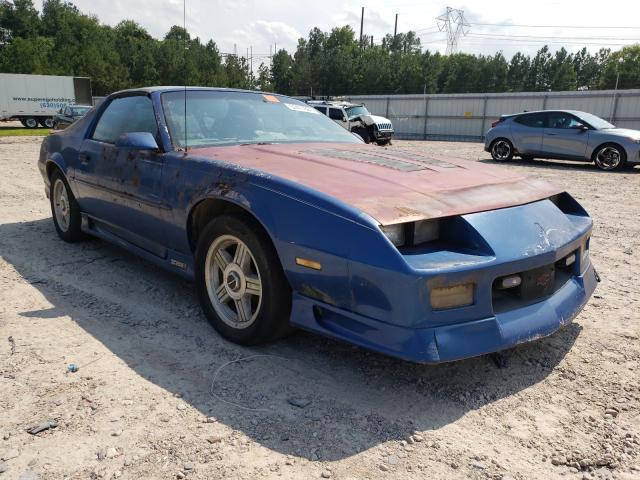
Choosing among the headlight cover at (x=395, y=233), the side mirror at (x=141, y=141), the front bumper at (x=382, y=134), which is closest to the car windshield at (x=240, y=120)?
the side mirror at (x=141, y=141)

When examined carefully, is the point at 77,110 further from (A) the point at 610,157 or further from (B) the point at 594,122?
(A) the point at 610,157

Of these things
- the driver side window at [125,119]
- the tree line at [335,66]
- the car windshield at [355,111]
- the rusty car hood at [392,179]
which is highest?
the tree line at [335,66]

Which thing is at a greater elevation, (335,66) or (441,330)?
(335,66)

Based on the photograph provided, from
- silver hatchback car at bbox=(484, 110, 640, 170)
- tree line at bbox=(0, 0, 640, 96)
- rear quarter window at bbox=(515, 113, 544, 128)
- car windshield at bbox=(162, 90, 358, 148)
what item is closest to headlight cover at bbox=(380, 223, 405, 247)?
car windshield at bbox=(162, 90, 358, 148)

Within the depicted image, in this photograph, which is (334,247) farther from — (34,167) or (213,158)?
(34,167)

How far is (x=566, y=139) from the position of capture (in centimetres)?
1248

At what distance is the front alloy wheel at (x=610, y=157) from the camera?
463 inches

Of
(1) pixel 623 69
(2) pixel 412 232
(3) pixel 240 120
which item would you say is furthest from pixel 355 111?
(1) pixel 623 69

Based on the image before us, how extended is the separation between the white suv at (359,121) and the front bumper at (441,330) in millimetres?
17635

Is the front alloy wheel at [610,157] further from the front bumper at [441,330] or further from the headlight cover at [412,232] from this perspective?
the headlight cover at [412,232]

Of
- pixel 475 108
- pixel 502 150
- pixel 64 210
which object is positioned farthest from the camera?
pixel 475 108

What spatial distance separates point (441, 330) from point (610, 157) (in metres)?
11.7

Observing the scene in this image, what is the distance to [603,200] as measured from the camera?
799 cm

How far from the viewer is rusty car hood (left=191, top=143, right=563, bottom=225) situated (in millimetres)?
2412
